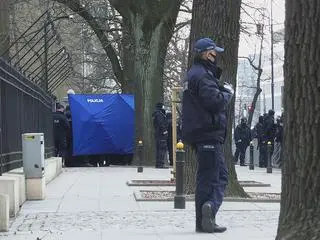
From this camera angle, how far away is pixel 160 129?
20.7m

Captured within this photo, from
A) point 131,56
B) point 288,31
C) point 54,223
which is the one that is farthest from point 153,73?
point 288,31

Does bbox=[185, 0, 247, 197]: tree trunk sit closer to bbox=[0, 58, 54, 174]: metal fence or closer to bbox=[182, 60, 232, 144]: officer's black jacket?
bbox=[0, 58, 54, 174]: metal fence

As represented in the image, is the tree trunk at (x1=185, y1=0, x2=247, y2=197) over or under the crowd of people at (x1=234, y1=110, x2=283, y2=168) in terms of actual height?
over

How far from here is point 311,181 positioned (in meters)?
4.19

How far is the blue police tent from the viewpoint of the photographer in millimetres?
22641

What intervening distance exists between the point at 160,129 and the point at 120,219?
11926mm

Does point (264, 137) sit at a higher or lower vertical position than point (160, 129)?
lower

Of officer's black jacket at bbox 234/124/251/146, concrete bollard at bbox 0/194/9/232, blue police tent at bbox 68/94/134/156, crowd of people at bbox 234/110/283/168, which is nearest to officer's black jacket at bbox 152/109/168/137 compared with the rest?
blue police tent at bbox 68/94/134/156

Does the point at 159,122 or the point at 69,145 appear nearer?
the point at 159,122

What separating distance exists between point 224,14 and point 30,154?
410 centimetres

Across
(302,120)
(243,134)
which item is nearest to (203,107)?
(302,120)

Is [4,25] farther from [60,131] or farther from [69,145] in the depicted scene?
[69,145]

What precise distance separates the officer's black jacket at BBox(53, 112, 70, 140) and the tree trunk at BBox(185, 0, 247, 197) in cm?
1072

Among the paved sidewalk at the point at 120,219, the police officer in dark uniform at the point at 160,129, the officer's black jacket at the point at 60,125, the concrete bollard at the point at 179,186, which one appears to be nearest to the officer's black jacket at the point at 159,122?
the police officer in dark uniform at the point at 160,129
